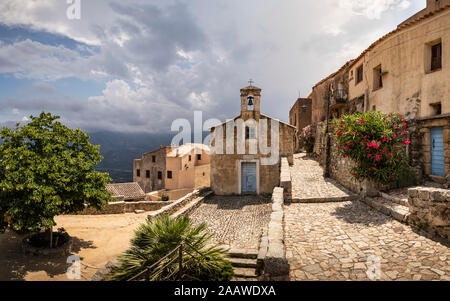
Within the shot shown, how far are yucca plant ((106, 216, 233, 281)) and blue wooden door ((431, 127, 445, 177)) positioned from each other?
31.4ft

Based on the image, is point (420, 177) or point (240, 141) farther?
point (240, 141)

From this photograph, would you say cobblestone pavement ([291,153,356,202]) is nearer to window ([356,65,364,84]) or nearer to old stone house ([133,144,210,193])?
window ([356,65,364,84])

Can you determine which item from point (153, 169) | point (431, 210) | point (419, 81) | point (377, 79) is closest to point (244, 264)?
point (431, 210)

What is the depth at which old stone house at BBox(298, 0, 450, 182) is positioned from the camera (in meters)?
9.91

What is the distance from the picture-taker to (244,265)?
6.99 m

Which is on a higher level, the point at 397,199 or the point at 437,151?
the point at 437,151

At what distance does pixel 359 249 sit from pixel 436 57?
38.0 ft

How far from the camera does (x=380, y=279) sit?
436 cm

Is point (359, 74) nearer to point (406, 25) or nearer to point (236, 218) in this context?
point (406, 25)

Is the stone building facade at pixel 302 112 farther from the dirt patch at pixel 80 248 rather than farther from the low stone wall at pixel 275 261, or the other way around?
the low stone wall at pixel 275 261
